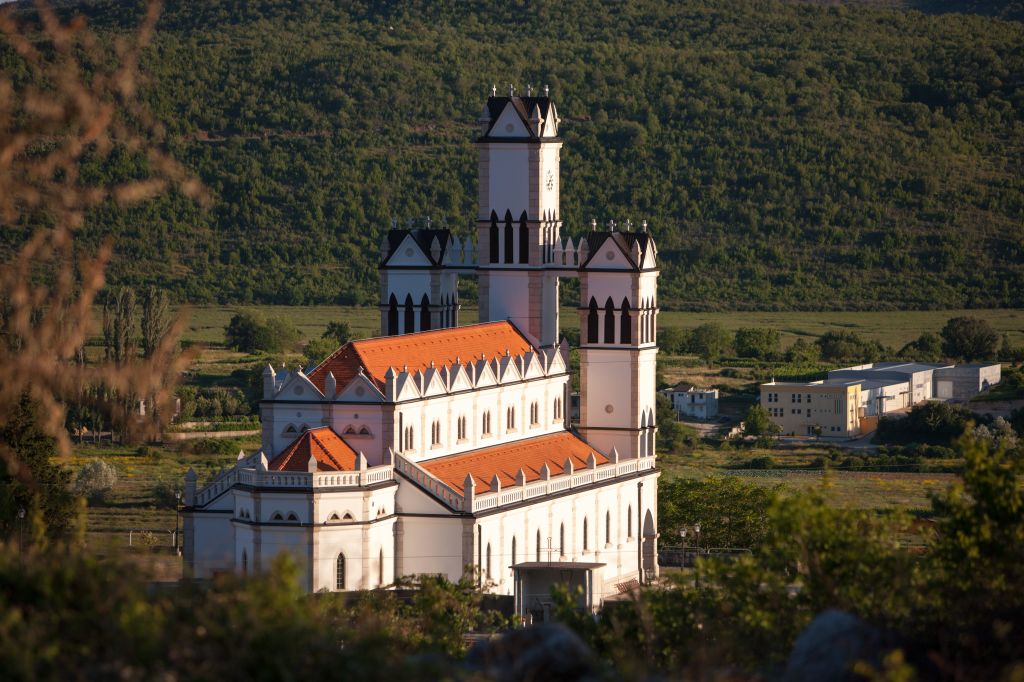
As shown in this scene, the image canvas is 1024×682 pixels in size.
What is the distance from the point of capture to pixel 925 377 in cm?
15288

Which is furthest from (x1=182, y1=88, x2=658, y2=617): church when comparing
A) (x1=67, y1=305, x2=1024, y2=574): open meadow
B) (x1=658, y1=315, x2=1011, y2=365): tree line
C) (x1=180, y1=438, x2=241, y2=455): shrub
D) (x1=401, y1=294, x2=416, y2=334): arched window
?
(x1=658, y1=315, x2=1011, y2=365): tree line

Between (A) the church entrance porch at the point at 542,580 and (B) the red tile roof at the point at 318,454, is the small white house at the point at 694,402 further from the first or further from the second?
(B) the red tile roof at the point at 318,454

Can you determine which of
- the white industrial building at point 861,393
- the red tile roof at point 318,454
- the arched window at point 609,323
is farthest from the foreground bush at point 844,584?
the white industrial building at point 861,393

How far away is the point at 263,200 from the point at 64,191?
547ft

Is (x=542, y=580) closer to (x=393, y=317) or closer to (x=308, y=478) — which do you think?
(x=308, y=478)

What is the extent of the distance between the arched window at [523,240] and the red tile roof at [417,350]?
11.1 feet

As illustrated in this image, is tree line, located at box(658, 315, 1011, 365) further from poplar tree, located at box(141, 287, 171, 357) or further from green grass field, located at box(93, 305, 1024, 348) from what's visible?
poplar tree, located at box(141, 287, 171, 357)

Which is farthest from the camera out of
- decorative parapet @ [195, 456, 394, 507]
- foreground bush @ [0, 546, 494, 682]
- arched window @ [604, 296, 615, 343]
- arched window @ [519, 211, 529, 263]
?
arched window @ [519, 211, 529, 263]

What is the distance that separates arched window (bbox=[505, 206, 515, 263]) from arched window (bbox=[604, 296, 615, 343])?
4371 millimetres

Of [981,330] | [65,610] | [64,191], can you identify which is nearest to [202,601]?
[65,610]

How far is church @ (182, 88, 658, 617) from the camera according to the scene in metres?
69.0

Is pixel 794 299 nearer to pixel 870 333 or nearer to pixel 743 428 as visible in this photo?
pixel 870 333

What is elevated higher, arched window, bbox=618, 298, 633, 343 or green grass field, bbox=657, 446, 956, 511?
arched window, bbox=618, 298, 633, 343

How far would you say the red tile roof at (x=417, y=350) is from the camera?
Result: 73312mm
